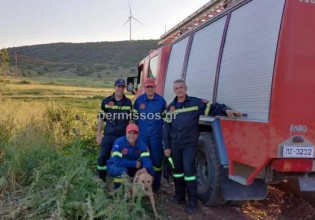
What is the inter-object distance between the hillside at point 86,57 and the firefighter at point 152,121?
45809 mm

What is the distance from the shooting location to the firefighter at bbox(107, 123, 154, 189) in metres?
4.64

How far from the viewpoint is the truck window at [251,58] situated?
3.47 m

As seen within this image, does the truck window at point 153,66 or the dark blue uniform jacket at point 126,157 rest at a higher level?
the truck window at point 153,66

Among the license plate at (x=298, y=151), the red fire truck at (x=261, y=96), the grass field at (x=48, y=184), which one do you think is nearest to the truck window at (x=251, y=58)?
the red fire truck at (x=261, y=96)

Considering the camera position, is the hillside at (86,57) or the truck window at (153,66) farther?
the hillside at (86,57)

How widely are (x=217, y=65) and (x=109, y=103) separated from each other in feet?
6.28

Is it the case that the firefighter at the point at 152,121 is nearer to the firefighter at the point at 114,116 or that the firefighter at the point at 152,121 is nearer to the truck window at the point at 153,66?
the firefighter at the point at 114,116

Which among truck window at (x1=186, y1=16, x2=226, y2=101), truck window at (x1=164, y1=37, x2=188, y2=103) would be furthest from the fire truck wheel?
truck window at (x1=164, y1=37, x2=188, y2=103)

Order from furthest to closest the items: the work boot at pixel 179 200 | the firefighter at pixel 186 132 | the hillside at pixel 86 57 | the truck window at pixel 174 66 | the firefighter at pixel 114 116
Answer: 1. the hillside at pixel 86 57
2. the truck window at pixel 174 66
3. the firefighter at pixel 114 116
4. the work boot at pixel 179 200
5. the firefighter at pixel 186 132

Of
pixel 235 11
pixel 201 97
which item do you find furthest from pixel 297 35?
pixel 201 97

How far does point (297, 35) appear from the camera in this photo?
3.41 meters

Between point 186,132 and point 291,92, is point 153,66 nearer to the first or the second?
point 186,132

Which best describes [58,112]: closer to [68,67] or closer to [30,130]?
[30,130]

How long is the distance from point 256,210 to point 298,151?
69.9 inches
